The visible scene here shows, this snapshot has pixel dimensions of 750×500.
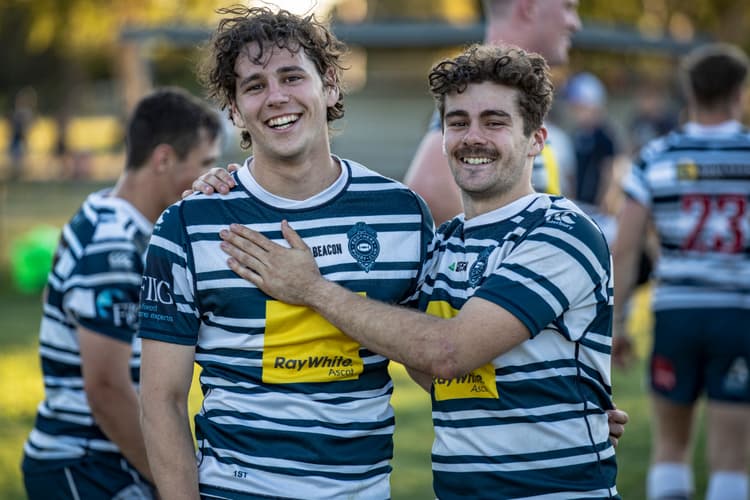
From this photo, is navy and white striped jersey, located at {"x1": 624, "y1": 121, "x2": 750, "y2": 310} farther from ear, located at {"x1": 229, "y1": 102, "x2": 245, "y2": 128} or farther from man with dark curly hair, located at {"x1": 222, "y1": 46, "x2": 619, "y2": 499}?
ear, located at {"x1": 229, "y1": 102, "x2": 245, "y2": 128}

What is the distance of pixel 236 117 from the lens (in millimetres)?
3438

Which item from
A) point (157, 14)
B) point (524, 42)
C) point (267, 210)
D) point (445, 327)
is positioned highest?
point (157, 14)

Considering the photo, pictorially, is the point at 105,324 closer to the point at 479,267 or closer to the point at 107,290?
the point at 107,290

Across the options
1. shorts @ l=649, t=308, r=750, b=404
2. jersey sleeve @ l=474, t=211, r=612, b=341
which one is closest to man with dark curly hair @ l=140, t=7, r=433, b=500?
jersey sleeve @ l=474, t=211, r=612, b=341

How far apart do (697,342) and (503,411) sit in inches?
138

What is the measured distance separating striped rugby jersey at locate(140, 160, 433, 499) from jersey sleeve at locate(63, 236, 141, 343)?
77 centimetres

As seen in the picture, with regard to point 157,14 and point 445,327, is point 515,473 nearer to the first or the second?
point 445,327

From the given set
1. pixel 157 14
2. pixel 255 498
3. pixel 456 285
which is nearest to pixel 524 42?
pixel 456 285

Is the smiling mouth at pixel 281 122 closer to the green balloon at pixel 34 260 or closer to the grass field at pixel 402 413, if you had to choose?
the grass field at pixel 402 413

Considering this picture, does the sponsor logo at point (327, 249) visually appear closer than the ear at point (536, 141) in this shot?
Yes

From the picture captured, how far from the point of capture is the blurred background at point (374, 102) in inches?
361

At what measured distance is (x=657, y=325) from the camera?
6.38 meters

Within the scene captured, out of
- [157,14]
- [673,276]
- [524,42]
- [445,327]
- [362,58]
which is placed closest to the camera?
[445,327]

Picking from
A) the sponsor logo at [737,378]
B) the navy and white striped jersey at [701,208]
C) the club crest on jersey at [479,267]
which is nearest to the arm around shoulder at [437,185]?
the club crest on jersey at [479,267]
